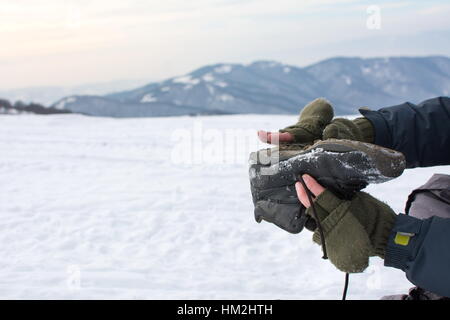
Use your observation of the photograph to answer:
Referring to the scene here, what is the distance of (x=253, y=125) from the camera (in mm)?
14805

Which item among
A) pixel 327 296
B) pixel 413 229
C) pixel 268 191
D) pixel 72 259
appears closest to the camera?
pixel 413 229

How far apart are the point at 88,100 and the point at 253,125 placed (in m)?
134

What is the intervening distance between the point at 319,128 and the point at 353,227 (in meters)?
0.67

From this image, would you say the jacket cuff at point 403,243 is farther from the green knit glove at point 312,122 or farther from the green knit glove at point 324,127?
the green knit glove at point 312,122

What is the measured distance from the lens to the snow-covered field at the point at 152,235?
4.15 m

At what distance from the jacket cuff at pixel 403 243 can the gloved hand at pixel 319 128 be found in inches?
19.8

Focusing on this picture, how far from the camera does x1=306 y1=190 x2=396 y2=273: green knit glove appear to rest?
137 centimetres

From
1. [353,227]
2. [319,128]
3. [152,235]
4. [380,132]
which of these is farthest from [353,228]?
[152,235]

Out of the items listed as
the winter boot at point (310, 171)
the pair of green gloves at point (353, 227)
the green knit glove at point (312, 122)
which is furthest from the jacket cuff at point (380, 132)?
the pair of green gloves at point (353, 227)

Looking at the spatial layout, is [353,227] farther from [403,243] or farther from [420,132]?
[420,132]

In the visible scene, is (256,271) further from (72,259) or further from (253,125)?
(253,125)

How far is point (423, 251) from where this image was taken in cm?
131
